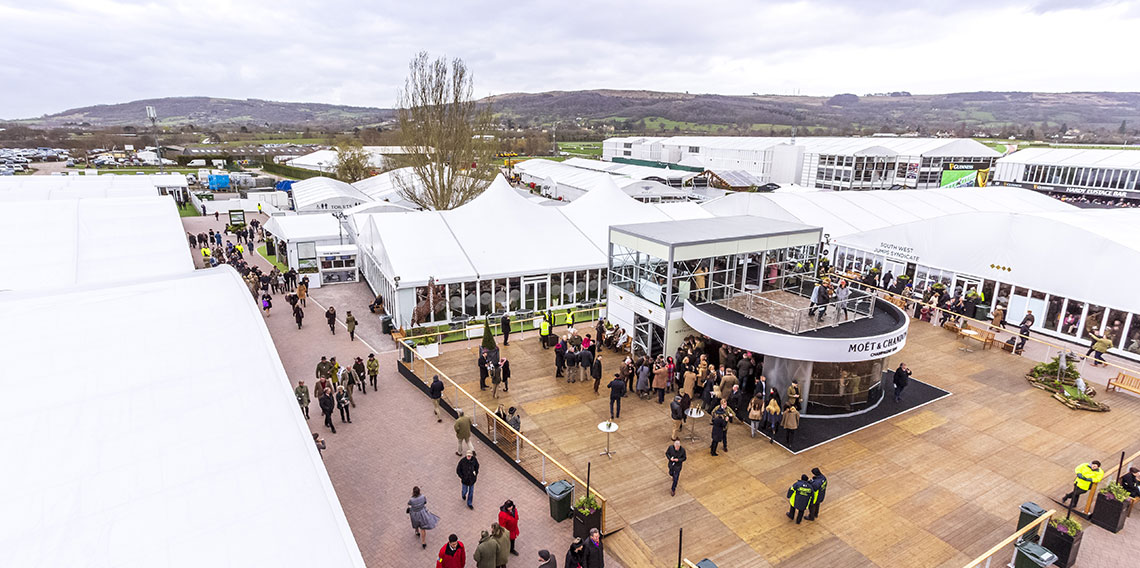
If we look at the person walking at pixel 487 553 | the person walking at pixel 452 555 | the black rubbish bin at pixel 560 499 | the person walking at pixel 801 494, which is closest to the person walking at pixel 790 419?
the person walking at pixel 801 494

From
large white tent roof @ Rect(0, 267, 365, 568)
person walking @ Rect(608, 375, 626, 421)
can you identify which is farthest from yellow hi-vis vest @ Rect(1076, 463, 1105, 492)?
large white tent roof @ Rect(0, 267, 365, 568)

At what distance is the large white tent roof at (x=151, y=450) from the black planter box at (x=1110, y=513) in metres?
12.2

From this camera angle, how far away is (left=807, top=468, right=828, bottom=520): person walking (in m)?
9.45

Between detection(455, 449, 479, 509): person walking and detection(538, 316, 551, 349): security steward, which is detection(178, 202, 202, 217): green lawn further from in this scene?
detection(455, 449, 479, 509): person walking

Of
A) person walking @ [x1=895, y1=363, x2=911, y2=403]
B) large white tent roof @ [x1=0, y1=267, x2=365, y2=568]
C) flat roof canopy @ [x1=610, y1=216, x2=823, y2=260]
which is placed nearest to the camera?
large white tent roof @ [x1=0, y1=267, x2=365, y2=568]

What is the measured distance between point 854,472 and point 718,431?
2850 millimetres

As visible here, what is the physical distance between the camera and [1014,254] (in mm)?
19922

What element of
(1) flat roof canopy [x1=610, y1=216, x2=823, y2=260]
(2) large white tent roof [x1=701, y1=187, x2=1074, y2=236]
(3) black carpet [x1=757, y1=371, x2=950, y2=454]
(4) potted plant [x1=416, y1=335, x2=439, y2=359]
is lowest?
(3) black carpet [x1=757, y1=371, x2=950, y2=454]

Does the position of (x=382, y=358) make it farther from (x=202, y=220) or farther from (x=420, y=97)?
(x=202, y=220)

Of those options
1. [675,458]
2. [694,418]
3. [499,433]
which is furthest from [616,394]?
[675,458]

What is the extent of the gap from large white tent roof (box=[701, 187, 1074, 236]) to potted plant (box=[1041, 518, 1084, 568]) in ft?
61.6

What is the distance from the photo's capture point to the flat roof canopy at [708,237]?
610 inches

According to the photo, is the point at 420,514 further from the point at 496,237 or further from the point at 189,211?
the point at 189,211

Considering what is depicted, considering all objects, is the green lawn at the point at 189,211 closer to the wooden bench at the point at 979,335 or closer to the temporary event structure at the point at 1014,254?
the temporary event structure at the point at 1014,254
